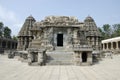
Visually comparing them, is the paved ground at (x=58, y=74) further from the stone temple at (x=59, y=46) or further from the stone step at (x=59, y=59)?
the stone step at (x=59, y=59)

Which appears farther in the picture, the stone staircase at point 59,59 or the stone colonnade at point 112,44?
the stone colonnade at point 112,44

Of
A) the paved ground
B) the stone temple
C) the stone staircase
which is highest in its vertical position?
the stone temple

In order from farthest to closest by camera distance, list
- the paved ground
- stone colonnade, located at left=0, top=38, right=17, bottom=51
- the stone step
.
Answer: stone colonnade, located at left=0, top=38, right=17, bottom=51 < the stone step < the paved ground

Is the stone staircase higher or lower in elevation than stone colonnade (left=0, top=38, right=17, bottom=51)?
lower

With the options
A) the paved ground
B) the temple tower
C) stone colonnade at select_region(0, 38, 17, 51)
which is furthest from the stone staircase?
stone colonnade at select_region(0, 38, 17, 51)

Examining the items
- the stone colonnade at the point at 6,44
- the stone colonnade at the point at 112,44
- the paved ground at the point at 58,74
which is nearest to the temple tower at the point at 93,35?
the stone colonnade at the point at 112,44

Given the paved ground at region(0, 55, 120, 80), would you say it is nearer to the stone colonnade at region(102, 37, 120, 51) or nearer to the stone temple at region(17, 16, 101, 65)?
the stone temple at region(17, 16, 101, 65)

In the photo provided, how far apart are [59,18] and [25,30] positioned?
39.3 ft

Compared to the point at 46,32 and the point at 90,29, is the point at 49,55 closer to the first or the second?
the point at 46,32

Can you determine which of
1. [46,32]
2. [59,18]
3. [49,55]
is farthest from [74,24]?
[49,55]

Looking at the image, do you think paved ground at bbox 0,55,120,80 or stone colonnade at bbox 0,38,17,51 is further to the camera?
stone colonnade at bbox 0,38,17,51

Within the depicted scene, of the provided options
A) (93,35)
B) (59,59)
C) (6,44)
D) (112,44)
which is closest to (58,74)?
(59,59)

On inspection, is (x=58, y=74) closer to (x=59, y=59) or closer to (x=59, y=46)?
(x=59, y=59)

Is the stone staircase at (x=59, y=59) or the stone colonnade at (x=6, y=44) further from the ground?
the stone colonnade at (x=6, y=44)
